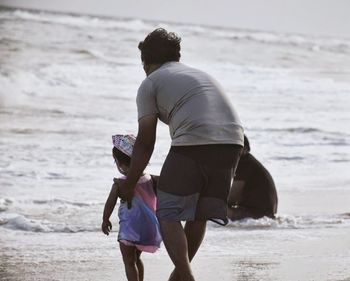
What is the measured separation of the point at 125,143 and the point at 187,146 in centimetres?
45

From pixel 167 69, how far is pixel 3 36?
979 inches

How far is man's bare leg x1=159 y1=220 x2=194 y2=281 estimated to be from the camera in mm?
3742

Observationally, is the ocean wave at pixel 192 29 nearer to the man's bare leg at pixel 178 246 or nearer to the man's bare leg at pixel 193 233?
the man's bare leg at pixel 193 233

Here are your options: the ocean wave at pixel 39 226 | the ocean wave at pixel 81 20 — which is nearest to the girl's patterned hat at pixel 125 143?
the ocean wave at pixel 39 226

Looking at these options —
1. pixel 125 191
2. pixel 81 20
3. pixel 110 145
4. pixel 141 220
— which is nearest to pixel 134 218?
pixel 141 220

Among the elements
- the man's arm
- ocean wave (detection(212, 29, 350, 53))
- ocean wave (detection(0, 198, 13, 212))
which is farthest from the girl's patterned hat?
ocean wave (detection(212, 29, 350, 53))

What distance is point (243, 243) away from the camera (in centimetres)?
605

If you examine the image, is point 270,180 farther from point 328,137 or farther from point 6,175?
point 328,137

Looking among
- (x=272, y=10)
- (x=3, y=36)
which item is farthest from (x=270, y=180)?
(x=272, y=10)

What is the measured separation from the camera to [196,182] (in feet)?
12.3

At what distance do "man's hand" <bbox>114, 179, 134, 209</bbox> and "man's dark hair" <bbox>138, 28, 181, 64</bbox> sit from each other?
54 centimetres

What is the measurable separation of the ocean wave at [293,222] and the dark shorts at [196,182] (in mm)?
2793

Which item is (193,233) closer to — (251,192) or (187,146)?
(187,146)

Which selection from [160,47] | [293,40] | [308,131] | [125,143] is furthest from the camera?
[293,40]
